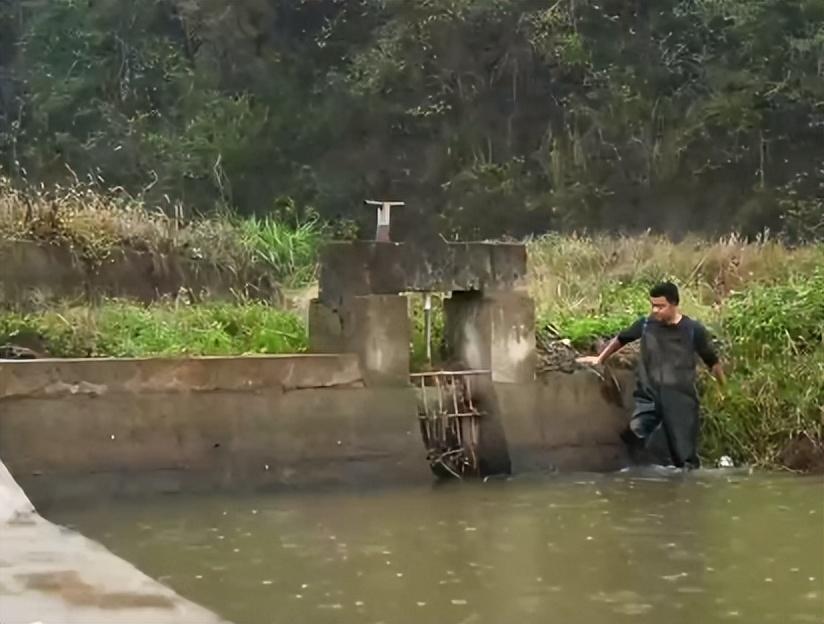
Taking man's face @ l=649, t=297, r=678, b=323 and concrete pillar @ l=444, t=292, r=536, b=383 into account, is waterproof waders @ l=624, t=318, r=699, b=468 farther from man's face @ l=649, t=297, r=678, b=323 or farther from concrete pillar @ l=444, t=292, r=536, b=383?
concrete pillar @ l=444, t=292, r=536, b=383

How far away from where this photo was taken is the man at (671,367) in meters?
10.7

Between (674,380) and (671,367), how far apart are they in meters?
0.11

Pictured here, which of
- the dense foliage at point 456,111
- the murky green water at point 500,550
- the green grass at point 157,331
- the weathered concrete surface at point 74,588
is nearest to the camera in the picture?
the weathered concrete surface at point 74,588

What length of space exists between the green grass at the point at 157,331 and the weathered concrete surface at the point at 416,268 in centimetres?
102

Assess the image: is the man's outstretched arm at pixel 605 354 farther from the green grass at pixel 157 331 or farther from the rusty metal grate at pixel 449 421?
the green grass at pixel 157 331

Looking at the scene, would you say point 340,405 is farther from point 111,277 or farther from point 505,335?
point 111,277

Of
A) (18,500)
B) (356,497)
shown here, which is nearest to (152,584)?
(18,500)

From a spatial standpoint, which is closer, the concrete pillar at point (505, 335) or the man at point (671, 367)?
the man at point (671, 367)

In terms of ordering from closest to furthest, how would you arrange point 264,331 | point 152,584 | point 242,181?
1. point 152,584
2. point 264,331
3. point 242,181

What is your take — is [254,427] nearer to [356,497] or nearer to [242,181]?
[356,497]

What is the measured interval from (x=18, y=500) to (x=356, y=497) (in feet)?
11.5

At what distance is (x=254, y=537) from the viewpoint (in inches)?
309

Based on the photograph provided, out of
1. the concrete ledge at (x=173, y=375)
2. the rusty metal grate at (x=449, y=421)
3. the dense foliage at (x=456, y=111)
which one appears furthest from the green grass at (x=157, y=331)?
the dense foliage at (x=456, y=111)

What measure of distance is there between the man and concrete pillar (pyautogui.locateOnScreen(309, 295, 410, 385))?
5.25 feet
